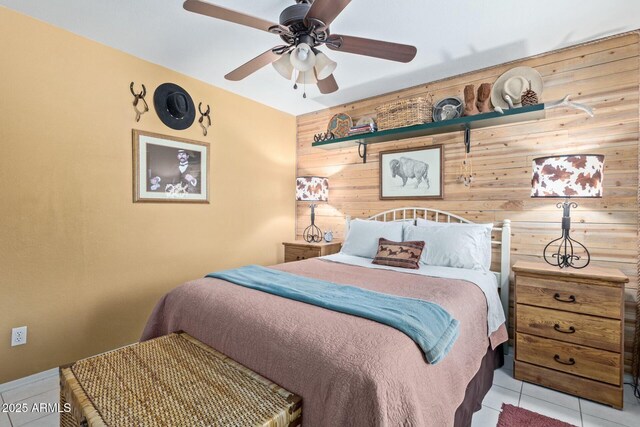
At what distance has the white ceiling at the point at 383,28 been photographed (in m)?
2.05

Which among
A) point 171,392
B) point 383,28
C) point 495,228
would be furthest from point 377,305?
point 383,28

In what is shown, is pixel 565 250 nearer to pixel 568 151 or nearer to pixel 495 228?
pixel 495 228

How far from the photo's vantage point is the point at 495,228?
2.79 metres

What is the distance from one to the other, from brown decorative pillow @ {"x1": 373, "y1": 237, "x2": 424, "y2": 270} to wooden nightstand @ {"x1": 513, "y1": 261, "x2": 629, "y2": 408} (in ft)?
2.32

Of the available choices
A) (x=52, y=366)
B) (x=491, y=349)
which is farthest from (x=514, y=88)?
(x=52, y=366)

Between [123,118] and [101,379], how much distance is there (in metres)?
2.13

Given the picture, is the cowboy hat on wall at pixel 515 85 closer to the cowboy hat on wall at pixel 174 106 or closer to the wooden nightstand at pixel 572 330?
the wooden nightstand at pixel 572 330

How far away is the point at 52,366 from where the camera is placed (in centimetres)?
235

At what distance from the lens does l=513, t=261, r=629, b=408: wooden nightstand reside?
197cm

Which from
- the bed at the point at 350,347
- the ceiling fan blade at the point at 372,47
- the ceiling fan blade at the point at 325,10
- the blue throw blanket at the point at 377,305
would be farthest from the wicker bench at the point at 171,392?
the ceiling fan blade at the point at 372,47

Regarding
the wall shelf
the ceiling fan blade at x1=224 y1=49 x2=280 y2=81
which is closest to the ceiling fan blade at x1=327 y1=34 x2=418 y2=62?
the ceiling fan blade at x1=224 y1=49 x2=280 y2=81

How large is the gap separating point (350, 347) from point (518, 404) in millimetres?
1543

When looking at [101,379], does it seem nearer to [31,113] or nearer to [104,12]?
[31,113]

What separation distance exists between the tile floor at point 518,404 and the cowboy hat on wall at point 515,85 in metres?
2.10
